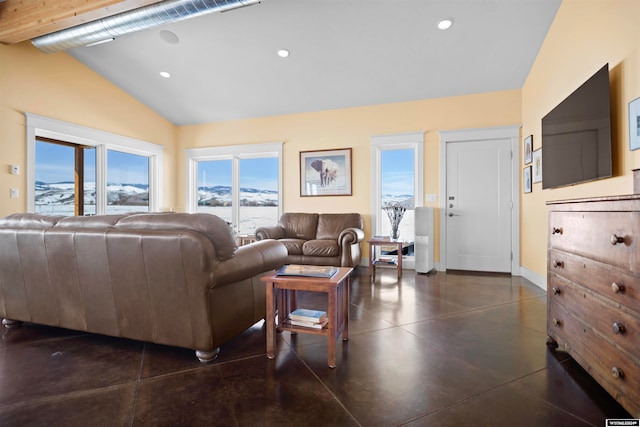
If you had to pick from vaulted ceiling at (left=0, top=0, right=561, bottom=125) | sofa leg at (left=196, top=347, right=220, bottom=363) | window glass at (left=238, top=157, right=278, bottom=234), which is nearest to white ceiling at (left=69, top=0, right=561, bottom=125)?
vaulted ceiling at (left=0, top=0, right=561, bottom=125)

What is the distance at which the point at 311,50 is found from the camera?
426cm

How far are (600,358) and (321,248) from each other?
3.16 m

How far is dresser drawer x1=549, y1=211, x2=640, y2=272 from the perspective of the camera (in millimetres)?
1354

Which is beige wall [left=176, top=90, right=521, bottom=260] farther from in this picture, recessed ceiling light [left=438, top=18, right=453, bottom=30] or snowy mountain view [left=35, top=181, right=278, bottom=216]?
recessed ceiling light [left=438, top=18, right=453, bottom=30]

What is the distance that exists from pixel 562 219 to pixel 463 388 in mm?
1231

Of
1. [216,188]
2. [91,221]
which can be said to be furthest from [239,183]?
[91,221]

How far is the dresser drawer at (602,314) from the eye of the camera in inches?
52.7

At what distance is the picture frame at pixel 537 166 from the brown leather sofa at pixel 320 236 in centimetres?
227

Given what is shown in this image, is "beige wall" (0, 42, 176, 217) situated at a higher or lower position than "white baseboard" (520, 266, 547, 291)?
higher

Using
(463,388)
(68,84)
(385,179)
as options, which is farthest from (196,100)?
(463,388)

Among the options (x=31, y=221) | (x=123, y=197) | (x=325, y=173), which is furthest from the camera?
(x=123, y=197)

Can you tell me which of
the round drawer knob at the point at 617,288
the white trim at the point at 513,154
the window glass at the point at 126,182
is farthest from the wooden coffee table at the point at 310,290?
the window glass at the point at 126,182

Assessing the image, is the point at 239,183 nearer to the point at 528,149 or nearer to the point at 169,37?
the point at 169,37

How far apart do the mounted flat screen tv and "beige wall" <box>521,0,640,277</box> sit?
74mm
